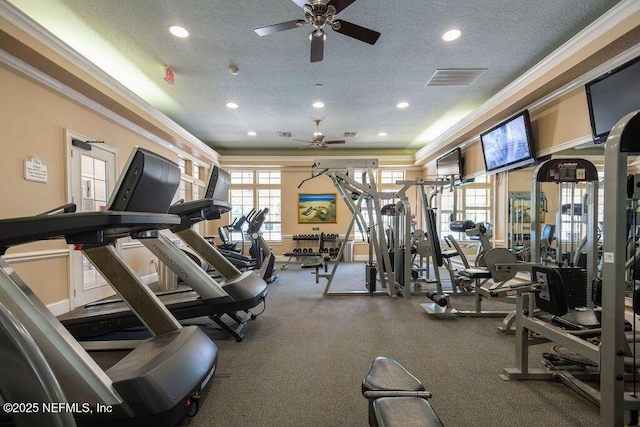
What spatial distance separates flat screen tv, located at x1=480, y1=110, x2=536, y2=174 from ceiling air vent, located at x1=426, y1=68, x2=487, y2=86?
34.2 inches

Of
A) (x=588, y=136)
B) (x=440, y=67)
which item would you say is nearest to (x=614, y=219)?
(x=588, y=136)

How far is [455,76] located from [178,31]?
3.73m

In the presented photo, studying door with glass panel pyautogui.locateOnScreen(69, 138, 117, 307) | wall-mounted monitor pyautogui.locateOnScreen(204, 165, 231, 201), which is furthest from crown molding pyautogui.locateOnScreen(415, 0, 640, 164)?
door with glass panel pyautogui.locateOnScreen(69, 138, 117, 307)

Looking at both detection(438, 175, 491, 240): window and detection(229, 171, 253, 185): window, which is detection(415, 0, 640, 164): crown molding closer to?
detection(438, 175, 491, 240): window

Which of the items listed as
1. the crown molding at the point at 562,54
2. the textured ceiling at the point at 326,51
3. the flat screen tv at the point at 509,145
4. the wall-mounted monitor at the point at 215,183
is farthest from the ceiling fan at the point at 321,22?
the flat screen tv at the point at 509,145

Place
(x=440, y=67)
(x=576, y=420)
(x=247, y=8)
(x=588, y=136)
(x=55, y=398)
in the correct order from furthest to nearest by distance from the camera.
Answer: (x=440, y=67) → (x=588, y=136) → (x=247, y=8) → (x=576, y=420) → (x=55, y=398)

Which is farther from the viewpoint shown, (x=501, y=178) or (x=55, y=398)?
(x=501, y=178)

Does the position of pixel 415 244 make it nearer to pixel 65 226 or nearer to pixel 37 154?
pixel 65 226

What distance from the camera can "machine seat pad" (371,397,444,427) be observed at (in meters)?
0.87

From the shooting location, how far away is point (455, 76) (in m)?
4.25

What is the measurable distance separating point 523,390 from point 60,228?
284 cm

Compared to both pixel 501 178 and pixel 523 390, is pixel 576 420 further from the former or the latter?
pixel 501 178

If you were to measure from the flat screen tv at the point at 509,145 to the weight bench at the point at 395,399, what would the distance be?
14.3ft

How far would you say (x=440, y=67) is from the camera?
404cm
